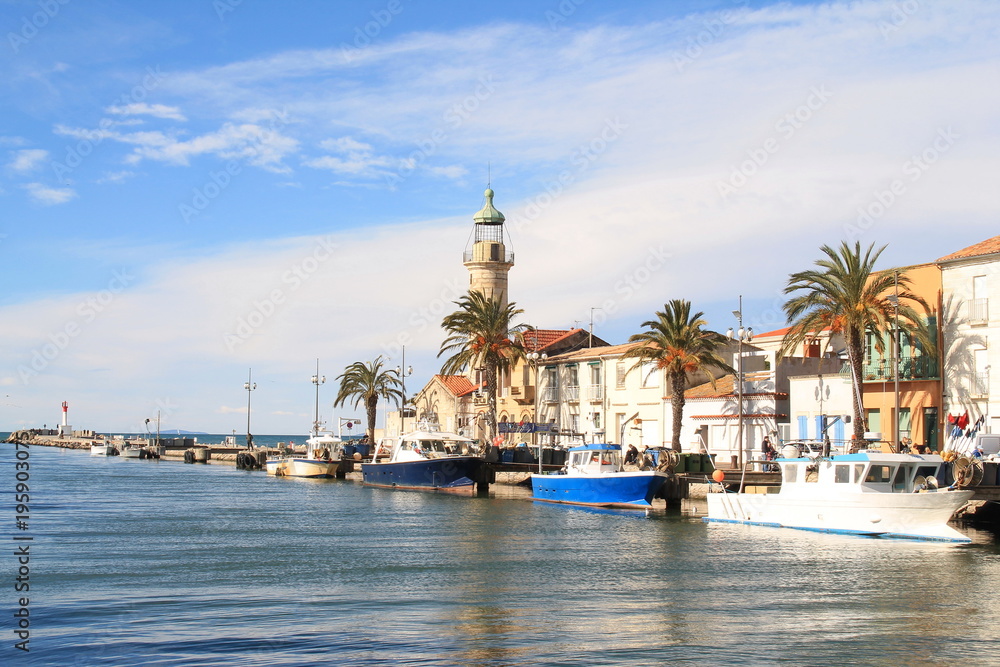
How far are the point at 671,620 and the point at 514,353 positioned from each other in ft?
154

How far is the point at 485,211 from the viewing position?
80.7m

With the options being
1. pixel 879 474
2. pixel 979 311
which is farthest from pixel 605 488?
pixel 979 311

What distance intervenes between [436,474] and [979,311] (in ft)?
96.3

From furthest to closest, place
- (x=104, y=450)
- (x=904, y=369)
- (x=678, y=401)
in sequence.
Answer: (x=104, y=450)
(x=678, y=401)
(x=904, y=369)

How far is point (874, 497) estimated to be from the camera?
32.5 metres

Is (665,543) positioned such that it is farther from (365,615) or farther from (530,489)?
(530,489)

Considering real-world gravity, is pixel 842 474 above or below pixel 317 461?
above

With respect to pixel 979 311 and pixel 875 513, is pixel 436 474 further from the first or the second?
pixel 875 513

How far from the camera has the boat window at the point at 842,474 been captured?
33.1m

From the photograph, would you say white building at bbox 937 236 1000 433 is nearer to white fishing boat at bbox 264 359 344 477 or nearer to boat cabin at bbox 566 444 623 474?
boat cabin at bbox 566 444 623 474

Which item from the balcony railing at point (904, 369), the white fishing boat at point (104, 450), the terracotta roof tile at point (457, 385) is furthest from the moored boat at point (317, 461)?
the white fishing boat at point (104, 450)

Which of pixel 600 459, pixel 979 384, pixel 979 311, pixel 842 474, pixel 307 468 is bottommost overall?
pixel 307 468

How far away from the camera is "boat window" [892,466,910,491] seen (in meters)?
32.3

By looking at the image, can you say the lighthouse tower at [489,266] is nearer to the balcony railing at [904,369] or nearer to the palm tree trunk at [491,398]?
the palm tree trunk at [491,398]
